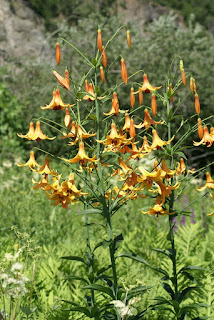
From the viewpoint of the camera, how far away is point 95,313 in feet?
6.89

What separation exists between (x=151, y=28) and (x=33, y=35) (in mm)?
7565

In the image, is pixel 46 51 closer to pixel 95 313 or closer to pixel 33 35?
pixel 33 35

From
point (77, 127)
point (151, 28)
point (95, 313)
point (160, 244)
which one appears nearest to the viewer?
point (77, 127)

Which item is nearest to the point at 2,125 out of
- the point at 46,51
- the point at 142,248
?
the point at 142,248

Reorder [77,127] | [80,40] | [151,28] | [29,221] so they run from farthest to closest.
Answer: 1. [151,28]
2. [80,40]
3. [29,221]
4. [77,127]

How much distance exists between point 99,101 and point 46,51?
17.6 metres

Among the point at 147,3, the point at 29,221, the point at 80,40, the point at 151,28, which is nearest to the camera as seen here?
the point at 29,221

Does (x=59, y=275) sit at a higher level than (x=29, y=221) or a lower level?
lower

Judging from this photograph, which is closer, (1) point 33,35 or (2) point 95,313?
(2) point 95,313

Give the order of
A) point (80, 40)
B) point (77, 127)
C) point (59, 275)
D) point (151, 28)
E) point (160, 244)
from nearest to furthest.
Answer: point (77, 127) < point (59, 275) < point (160, 244) < point (80, 40) < point (151, 28)

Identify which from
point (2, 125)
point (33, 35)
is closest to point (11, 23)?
point (33, 35)

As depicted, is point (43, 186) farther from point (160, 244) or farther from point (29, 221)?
point (29, 221)

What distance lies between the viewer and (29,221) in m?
4.19

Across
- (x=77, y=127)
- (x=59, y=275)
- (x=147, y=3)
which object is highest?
(x=147, y=3)
